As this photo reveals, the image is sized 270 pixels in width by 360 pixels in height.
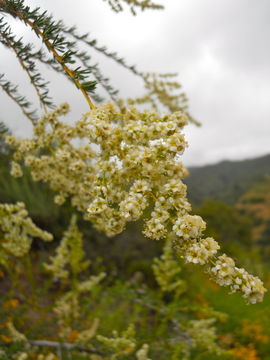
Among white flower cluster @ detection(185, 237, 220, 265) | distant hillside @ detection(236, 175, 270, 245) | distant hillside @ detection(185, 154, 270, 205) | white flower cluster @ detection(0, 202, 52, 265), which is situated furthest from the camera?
distant hillside @ detection(185, 154, 270, 205)

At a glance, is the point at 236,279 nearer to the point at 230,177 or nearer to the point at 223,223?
the point at 223,223

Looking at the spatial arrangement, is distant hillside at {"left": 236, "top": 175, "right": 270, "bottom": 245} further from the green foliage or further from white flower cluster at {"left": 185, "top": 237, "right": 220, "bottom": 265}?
white flower cluster at {"left": 185, "top": 237, "right": 220, "bottom": 265}

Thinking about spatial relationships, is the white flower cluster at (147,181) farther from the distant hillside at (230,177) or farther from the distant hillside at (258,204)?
the distant hillside at (230,177)

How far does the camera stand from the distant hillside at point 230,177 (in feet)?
316

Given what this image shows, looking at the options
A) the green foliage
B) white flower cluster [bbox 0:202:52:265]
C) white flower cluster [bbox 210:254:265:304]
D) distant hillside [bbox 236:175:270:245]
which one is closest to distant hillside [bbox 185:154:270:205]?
distant hillside [bbox 236:175:270:245]

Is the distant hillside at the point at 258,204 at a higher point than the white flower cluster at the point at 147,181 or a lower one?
higher

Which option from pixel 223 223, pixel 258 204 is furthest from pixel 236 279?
pixel 258 204

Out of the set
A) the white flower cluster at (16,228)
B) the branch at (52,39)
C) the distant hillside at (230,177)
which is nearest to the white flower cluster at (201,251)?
the branch at (52,39)

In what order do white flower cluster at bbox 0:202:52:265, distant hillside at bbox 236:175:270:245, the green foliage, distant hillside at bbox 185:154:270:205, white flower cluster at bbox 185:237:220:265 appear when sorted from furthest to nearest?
distant hillside at bbox 185:154:270:205 → distant hillside at bbox 236:175:270:245 → the green foliage → white flower cluster at bbox 0:202:52:265 → white flower cluster at bbox 185:237:220:265

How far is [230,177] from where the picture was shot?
4973 inches

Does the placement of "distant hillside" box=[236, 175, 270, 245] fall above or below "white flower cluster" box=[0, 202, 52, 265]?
above

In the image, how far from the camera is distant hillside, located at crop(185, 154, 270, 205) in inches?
3792

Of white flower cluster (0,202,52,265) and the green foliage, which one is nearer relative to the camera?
white flower cluster (0,202,52,265)

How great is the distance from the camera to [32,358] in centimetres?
327
